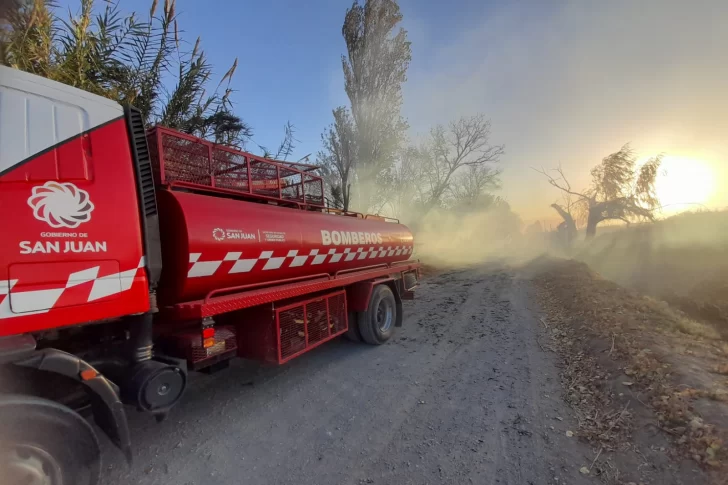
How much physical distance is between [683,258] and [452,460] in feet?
70.7

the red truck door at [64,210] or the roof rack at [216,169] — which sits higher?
the roof rack at [216,169]

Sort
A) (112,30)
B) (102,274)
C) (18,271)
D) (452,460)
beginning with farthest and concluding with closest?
1. (112,30)
2. (452,460)
3. (102,274)
4. (18,271)

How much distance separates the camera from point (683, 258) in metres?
17.5

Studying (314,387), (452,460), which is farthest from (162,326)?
(452,460)

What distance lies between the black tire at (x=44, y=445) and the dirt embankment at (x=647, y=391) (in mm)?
3759

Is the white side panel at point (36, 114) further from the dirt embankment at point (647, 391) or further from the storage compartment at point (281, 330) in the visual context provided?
the dirt embankment at point (647, 391)

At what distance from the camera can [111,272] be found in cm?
238

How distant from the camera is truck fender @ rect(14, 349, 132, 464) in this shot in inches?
81.8

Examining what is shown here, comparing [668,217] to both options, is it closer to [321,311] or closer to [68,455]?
[321,311]

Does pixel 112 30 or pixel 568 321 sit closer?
pixel 112 30

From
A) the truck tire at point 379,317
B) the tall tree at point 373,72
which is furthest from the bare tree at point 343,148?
the truck tire at point 379,317

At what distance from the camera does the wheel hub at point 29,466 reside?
186 cm

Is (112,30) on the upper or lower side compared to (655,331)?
upper

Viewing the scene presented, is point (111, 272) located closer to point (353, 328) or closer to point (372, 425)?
point (372, 425)
